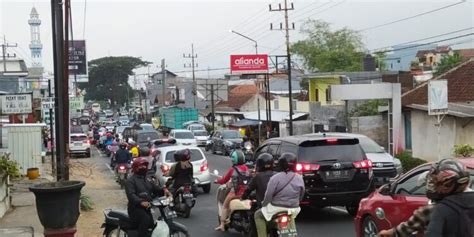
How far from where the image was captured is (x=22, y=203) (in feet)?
51.3

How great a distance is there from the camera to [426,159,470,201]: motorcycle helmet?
4.00 m

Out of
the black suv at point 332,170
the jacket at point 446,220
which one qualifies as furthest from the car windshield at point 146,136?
the jacket at point 446,220

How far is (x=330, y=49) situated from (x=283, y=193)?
66.2 meters

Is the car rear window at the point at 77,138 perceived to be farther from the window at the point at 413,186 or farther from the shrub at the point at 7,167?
the window at the point at 413,186

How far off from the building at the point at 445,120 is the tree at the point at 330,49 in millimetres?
35892

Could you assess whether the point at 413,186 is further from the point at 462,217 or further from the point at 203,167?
the point at 203,167

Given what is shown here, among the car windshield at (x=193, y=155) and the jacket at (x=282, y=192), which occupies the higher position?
the jacket at (x=282, y=192)

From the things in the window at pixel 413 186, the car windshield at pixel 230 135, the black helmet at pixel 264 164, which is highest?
the black helmet at pixel 264 164

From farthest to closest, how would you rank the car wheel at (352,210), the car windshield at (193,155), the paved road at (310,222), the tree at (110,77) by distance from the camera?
the tree at (110,77)
the car windshield at (193,155)
the car wheel at (352,210)
the paved road at (310,222)

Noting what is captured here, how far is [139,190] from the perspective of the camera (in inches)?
327

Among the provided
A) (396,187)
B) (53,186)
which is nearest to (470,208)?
(396,187)

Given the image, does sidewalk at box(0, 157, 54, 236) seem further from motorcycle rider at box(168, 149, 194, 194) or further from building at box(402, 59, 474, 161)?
building at box(402, 59, 474, 161)

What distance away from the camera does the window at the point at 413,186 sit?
7613 mm

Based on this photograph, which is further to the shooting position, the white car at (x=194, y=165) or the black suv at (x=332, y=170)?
the white car at (x=194, y=165)
